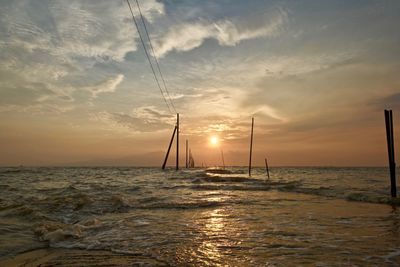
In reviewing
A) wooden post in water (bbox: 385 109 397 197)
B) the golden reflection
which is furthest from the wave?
the golden reflection

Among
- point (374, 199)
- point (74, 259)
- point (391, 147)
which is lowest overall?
point (74, 259)

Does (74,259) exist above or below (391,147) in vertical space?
below

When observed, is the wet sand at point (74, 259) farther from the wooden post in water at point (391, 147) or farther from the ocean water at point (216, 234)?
the wooden post in water at point (391, 147)

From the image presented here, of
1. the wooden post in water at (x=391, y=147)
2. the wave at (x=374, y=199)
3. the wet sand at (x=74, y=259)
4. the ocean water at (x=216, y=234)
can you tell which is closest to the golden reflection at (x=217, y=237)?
the ocean water at (x=216, y=234)

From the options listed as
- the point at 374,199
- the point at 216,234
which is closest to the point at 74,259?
the point at 216,234

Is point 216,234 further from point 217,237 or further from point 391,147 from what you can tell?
point 391,147

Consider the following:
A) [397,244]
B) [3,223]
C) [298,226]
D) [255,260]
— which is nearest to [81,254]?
[255,260]

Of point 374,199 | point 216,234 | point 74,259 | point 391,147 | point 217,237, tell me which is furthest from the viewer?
point 391,147

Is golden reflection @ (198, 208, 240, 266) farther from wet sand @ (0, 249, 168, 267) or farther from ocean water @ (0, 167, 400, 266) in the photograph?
wet sand @ (0, 249, 168, 267)

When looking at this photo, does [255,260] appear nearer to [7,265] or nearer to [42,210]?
[7,265]

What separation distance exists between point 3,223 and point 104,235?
3445mm

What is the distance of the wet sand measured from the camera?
542 centimetres

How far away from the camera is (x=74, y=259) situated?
5.68 m

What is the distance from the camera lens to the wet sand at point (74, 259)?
17.8ft
